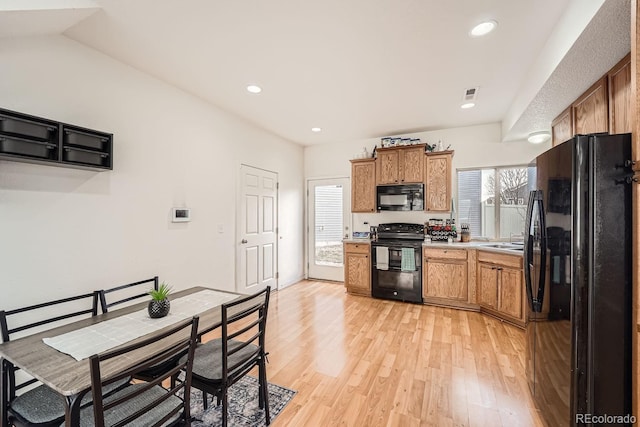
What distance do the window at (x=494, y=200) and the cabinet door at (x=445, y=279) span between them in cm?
Answer: 84

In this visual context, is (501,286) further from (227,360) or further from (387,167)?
(227,360)

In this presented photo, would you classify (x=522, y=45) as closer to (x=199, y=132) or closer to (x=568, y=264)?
(x=568, y=264)

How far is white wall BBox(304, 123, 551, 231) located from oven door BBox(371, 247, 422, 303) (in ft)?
2.73

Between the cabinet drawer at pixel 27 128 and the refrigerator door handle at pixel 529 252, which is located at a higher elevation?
the cabinet drawer at pixel 27 128

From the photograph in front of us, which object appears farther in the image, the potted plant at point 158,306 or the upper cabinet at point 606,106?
the upper cabinet at point 606,106

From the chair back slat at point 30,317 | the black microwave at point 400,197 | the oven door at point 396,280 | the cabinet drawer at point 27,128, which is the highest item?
the cabinet drawer at point 27,128

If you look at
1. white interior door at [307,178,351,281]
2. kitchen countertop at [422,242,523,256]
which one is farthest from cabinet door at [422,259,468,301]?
white interior door at [307,178,351,281]

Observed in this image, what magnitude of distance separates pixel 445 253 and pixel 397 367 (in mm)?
2053

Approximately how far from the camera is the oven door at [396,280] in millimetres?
4129

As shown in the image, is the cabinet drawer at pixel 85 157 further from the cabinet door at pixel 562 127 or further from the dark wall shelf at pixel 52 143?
the cabinet door at pixel 562 127

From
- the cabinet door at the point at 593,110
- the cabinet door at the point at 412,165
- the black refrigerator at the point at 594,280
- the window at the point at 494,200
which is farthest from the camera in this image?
the cabinet door at the point at 412,165

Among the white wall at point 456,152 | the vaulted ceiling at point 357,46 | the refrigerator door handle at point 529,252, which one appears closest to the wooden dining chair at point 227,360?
the refrigerator door handle at point 529,252

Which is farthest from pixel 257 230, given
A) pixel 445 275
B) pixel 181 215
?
pixel 445 275

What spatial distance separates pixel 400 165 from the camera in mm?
4523
